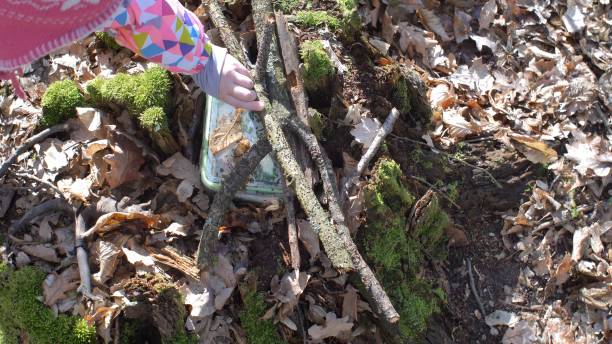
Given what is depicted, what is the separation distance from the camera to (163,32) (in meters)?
2.49

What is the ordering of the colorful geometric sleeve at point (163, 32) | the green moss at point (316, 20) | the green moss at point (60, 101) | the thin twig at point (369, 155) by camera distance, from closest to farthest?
the colorful geometric sleeve at point (163, 32)
the thin twig at point (369, 155)
the green moss at point (60, 101)
the green moss at point (316, 20)

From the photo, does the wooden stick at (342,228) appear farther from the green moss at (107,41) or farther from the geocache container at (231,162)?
the green moss at (107,41)

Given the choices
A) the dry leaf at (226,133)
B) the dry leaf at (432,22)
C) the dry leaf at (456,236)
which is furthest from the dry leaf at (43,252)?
the dry leaf at (432,22)

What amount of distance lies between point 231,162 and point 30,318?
138cm

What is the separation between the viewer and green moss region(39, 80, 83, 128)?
10.8 ft

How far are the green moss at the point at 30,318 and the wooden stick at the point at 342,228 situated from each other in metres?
1.42

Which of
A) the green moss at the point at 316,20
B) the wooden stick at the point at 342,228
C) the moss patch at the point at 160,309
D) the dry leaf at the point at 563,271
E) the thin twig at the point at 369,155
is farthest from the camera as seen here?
the dry leaf at the point at 563,271

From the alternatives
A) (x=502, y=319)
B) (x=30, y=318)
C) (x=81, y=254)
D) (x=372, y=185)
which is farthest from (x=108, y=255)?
(x=502, y=319)

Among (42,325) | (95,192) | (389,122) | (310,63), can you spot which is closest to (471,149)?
(389,122)

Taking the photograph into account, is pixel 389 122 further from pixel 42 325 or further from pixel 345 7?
pixel 42 325

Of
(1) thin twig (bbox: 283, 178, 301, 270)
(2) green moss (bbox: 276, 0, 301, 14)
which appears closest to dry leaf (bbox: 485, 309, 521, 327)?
(1) thin twig (bbox: 283, 178, 301, 270)

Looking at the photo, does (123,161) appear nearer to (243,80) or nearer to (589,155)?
(243,80)

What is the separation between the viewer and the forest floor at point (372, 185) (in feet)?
9.55

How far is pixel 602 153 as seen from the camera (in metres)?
3.86
